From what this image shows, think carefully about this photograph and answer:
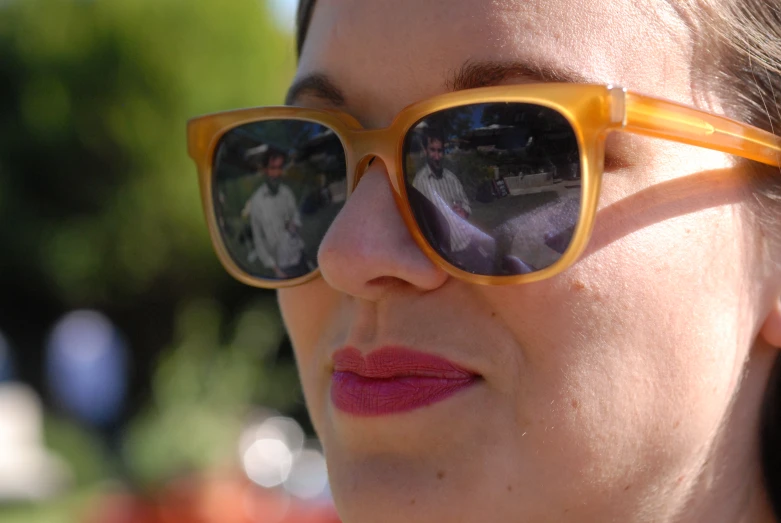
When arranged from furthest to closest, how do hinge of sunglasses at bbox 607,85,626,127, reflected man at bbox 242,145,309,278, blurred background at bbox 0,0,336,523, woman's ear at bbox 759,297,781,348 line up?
blurred background at bbox 0,0,336,523
reflected man at bbox 242,145,309,278
woman's ear at bbox 759,297,781,348
hinge of sunglasses at bbox 607,85,626,127

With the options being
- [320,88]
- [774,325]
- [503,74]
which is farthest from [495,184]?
[774,325]

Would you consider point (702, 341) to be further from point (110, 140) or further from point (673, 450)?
point (110, 140)

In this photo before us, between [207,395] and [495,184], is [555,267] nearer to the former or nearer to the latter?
[495,184]

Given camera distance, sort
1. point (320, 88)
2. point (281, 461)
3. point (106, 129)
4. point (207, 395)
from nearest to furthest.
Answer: point (320, 88)
point (281, 461)
point (207, 395)
point (106, 129)

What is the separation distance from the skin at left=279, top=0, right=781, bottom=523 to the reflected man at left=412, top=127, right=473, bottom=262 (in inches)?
2.7

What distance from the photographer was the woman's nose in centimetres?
147

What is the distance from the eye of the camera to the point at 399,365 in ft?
4.92

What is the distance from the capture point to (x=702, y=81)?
4.97ft

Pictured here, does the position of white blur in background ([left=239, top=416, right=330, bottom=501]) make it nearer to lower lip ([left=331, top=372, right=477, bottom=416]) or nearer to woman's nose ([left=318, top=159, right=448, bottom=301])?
lower lip ([left=331, top=372, right=477, bottom=416])

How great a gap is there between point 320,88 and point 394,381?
2.09 ft

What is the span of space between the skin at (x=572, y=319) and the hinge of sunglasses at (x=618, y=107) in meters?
0.08

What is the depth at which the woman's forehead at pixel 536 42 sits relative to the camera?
1438mm

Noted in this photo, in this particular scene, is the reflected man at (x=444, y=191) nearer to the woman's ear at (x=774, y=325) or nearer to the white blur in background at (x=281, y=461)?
the woman's ear at (x=774, y=325)

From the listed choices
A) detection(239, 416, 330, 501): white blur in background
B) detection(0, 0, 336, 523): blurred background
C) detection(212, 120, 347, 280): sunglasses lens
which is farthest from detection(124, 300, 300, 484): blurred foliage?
detection(212, 120, 347, 280): sunglasses lens
